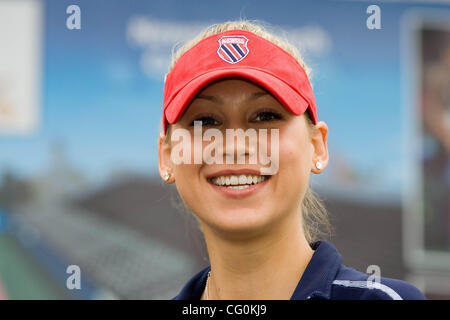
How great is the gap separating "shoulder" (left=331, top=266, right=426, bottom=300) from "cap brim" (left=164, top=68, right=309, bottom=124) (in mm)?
337

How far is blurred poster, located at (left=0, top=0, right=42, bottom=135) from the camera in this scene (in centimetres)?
306

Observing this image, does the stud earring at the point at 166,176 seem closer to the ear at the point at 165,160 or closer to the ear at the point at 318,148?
the ear at the point at 165,160

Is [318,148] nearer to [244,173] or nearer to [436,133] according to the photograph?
[244,173]

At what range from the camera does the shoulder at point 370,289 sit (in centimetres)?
94

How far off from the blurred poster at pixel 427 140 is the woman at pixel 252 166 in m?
2.31

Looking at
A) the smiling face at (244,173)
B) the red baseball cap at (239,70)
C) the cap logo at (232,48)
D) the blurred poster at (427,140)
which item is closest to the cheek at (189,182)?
the smiling face at (244,173)

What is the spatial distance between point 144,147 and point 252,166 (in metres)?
2.15

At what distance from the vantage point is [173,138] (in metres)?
1.11

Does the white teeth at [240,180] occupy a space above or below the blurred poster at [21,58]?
below

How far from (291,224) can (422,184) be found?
2414 millimetres

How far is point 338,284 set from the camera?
1002 mm

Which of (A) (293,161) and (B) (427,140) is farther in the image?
(B) (427,140)

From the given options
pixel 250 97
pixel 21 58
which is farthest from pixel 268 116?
pixel 21 58
